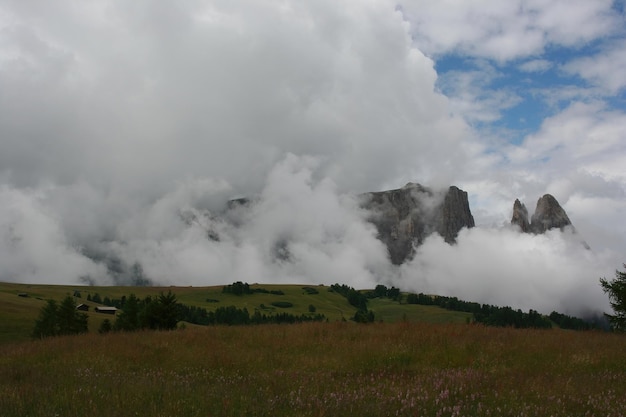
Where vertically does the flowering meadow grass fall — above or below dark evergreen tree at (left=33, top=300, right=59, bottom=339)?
above

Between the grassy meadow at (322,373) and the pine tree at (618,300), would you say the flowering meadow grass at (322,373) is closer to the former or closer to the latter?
the grassy meadow at (322,373)

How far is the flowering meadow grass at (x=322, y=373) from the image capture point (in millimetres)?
7375

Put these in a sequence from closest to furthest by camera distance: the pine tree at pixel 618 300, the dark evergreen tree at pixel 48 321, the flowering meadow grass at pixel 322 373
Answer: the flowering meadow grass at pixel 322 373 → the pine tree at pixel 618 300 → the dark evergreen tree at pixel 48 321

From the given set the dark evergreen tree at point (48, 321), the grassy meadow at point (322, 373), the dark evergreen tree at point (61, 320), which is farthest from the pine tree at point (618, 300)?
the dark evergreen tree at point (48, 321)

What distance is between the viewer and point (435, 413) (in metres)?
7.23

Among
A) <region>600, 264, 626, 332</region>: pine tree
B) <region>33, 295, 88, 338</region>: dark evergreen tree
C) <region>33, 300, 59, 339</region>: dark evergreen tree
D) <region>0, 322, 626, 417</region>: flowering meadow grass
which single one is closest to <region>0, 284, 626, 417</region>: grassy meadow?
<region>0, 322, 626, 417</region>: flowering meadow grass

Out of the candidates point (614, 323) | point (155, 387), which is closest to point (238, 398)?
point (155, 387)

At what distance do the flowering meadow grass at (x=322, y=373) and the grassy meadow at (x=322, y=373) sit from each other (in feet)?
0.13

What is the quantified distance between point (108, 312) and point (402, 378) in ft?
592

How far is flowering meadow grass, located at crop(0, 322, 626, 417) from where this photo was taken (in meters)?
7.38

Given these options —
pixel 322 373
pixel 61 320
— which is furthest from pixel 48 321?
pixel 322 373

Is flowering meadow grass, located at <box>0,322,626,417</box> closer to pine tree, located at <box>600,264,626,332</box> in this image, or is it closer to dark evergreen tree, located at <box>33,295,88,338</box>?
pine tree, located at <box>600,264,626,332</box>

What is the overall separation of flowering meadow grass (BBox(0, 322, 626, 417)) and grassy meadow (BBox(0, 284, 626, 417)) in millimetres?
39

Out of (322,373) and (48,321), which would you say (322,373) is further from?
(48,321)
